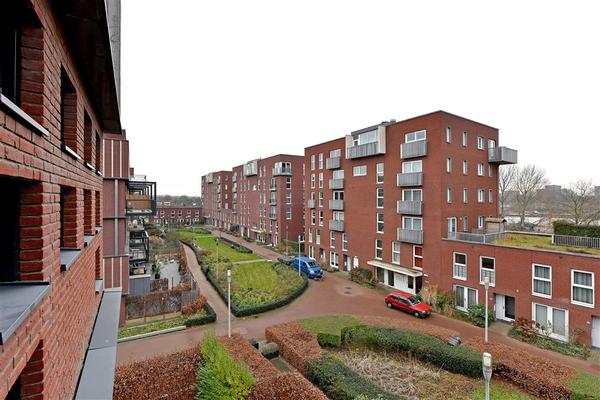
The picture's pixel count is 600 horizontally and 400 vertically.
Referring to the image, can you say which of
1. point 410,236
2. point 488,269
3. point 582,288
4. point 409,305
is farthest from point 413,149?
point 582,288

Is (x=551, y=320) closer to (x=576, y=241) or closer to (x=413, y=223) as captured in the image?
(x=576, y=241)

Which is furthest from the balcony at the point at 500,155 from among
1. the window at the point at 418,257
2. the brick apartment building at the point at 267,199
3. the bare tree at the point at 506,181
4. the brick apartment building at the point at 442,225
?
the brick apartment building at the point at 267,199

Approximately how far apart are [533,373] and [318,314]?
10689mm

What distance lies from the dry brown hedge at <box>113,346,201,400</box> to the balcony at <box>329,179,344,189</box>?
69.8ft

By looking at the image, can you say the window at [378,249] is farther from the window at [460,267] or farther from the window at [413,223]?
the window at [460,267]

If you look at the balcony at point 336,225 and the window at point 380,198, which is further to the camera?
the balcony at point 336,225

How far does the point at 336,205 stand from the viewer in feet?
97.6

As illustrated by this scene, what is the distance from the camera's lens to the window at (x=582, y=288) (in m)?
14.5

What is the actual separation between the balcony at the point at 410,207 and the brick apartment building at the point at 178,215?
208 ft

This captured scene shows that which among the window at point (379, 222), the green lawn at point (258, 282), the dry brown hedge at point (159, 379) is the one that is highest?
the window at point (379, 222)

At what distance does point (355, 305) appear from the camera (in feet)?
66.8

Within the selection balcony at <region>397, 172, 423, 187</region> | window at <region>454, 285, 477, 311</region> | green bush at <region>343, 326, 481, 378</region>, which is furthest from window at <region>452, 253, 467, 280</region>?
green bush at <region>343, 326, 481, 378</region>

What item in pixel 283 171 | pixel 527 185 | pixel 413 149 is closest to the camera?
pixel 413 149

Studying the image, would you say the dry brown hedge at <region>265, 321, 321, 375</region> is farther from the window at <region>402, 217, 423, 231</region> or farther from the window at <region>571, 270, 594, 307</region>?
the window at <region>571, 270, 594, 307</region>
